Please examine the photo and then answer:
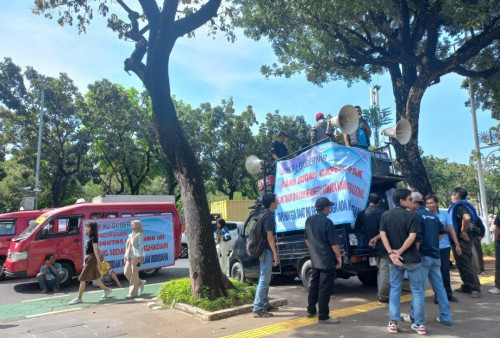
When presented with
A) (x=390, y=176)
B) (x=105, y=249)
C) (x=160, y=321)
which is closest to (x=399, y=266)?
(x=390, y=176)

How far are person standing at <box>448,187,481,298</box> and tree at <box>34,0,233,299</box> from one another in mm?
4340

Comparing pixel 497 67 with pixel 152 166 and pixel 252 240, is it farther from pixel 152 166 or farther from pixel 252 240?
pixel 152 166

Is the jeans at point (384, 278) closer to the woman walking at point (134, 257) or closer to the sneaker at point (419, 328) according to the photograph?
the sneaker at point (419, 328)

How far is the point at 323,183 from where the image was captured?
7633 millimetres

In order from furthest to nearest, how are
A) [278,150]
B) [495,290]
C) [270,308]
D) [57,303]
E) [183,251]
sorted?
1. [183,251]
2. [278,150]
3. [57,303]
4. [495,290]
5. [270,308]

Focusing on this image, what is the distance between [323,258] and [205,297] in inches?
91.5

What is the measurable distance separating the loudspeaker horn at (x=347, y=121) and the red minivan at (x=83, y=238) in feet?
20.8

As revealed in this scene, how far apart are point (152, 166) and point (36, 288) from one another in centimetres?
1830

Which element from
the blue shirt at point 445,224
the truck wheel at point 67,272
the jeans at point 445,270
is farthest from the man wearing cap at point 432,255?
the truck wheel at point 67,272

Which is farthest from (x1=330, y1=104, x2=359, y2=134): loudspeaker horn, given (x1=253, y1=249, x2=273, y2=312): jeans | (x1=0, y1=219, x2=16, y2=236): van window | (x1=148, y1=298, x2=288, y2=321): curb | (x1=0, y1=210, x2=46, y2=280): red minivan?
(x1=0, y1=219, x2=16, y2=236): van window

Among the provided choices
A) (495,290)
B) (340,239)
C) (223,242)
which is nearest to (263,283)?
(340,239)

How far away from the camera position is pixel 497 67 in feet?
41.9

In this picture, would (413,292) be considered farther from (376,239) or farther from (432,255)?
(376,239)

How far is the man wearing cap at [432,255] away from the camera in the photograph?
208 inches
